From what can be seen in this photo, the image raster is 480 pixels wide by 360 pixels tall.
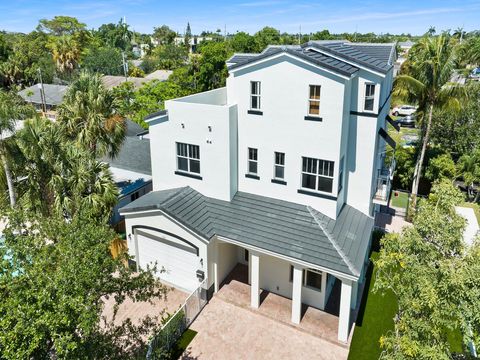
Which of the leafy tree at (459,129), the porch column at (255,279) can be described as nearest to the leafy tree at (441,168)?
the leafy tree at (459,129)

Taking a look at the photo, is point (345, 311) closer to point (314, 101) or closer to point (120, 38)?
point (314, 101)

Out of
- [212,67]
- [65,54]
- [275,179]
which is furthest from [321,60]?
[65,54]

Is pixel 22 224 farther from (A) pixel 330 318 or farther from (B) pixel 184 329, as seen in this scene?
(A) pixel 330 318

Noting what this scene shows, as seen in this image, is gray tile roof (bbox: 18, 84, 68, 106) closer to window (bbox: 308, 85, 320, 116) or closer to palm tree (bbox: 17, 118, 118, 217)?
palm tree (bbox: 17, 118, 118, 217)

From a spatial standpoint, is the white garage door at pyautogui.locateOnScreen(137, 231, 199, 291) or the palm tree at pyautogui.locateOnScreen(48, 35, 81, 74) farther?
the palm tree at pyautogui.locateOnScreen(48, 35, 81, 74)

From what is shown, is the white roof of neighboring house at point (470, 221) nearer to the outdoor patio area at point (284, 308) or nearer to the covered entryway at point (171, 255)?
the outdoor patio area at point (284, 308)

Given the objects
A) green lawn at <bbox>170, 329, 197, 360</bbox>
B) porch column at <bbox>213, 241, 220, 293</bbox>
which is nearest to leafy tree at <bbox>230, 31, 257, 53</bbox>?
porch column at <bbox>213, 241, 220, 293</bbox>
